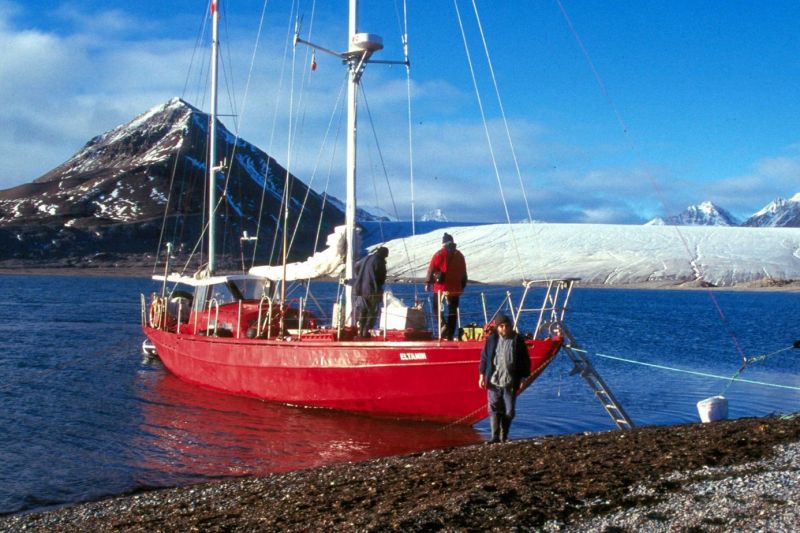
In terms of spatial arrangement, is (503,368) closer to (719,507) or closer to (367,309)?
(719,507)

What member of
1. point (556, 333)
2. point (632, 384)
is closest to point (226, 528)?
point (556, 333)

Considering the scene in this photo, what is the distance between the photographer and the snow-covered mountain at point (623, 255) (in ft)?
306

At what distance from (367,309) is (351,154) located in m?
3.32

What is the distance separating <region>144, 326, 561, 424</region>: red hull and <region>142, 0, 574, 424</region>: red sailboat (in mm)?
22

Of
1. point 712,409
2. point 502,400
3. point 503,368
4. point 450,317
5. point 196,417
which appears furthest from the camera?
point 196,417

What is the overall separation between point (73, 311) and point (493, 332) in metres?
46.9

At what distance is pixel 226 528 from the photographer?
8930 millimetres

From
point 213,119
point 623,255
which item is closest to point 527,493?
point 213,119

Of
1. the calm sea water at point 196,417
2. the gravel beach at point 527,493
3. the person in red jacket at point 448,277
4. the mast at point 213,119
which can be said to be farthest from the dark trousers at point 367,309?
the mast at point 213,119

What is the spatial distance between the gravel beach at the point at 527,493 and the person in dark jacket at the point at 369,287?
641 centimetres

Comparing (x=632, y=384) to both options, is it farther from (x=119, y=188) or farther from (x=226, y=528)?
(x=119, y=188)

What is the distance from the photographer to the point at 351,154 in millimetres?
19141

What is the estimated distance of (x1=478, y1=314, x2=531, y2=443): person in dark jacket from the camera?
12695mm

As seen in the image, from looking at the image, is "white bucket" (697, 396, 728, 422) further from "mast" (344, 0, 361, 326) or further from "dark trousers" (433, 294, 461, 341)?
"mast" (344, 0, 361, 326)
